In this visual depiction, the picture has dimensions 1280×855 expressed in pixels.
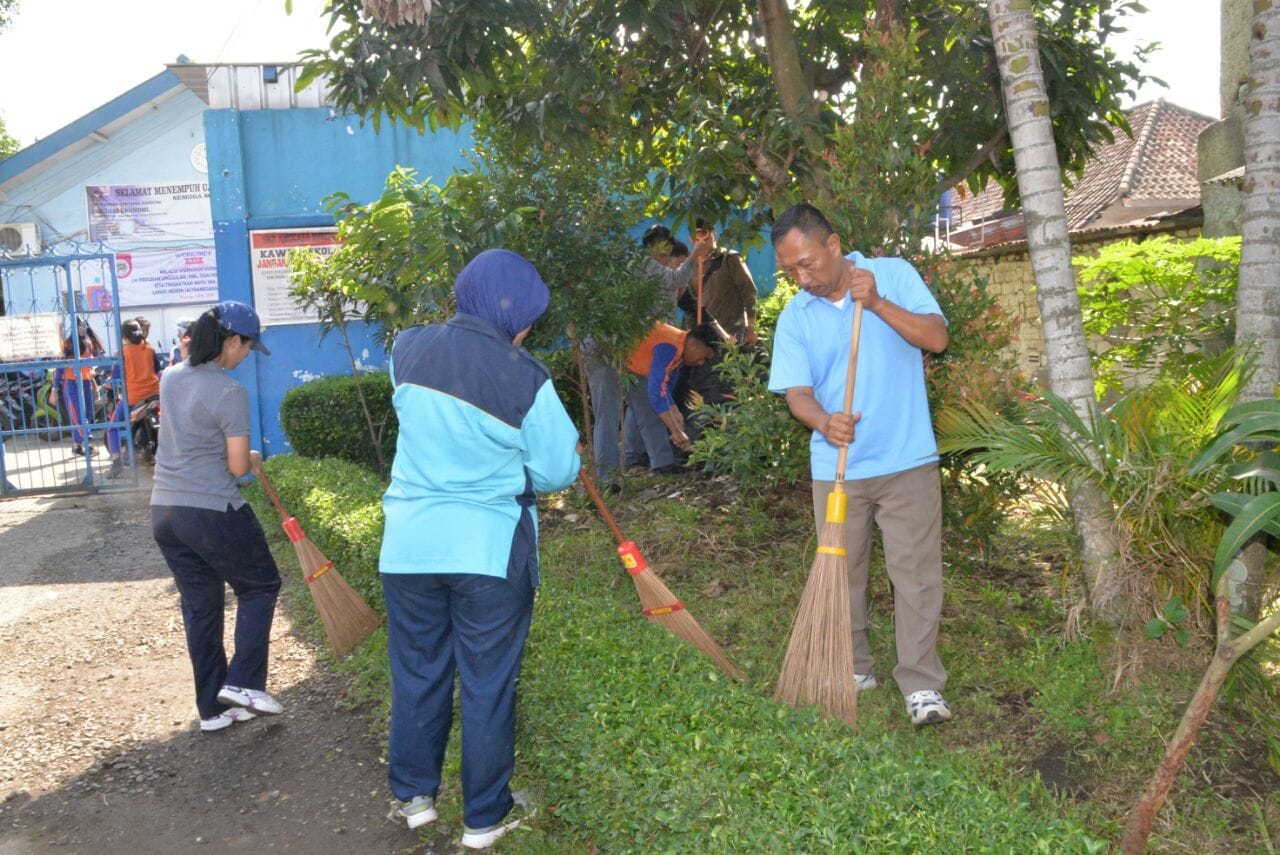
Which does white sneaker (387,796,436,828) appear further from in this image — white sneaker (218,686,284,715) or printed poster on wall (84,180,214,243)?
printed poster on wall (84,180,214,243)

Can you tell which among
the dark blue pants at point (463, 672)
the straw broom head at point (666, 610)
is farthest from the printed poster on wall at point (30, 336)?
the dark blue pants at point (463, 672)

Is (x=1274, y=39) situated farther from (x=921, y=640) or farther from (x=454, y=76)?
(x=454, y=76)

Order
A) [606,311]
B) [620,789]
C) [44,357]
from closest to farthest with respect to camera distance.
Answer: [620,789] < [606,311] < [44,357]

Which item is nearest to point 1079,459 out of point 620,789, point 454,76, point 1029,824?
point 1029,824

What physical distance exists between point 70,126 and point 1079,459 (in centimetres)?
2333

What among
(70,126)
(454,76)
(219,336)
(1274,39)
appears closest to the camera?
(1274,39)

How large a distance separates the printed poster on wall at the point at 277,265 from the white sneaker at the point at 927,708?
997 cm

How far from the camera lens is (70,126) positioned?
2272cm

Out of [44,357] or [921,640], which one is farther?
[44,357]

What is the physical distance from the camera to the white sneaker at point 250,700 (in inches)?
210

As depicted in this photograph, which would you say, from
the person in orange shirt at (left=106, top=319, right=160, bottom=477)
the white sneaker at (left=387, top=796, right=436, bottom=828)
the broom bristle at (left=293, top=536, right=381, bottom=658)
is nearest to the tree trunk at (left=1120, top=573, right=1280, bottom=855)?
Result: the white sneaker at (left=387, top=796, right=436, bottom=828)

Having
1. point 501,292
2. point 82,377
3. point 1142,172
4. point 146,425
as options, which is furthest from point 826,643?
point 1142,172

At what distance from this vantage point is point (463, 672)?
3.77m

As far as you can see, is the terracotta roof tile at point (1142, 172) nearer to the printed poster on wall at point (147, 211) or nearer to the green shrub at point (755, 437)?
the green shrub at point (755, 437)
